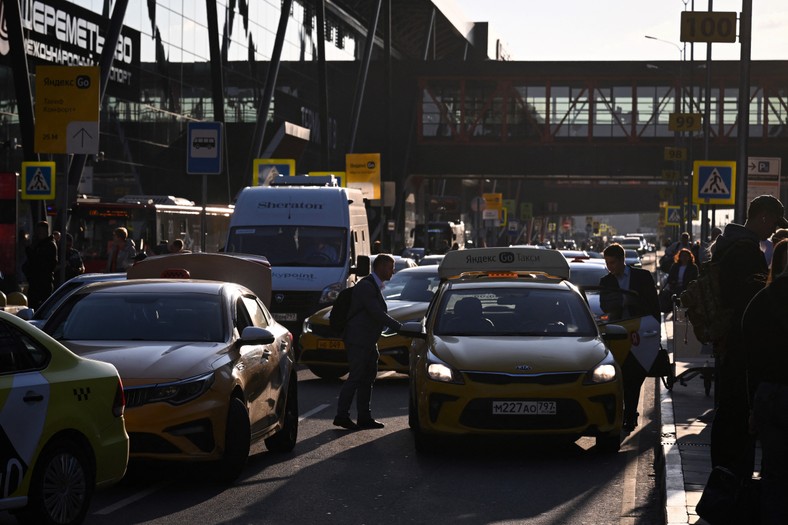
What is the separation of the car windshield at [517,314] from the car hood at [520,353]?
0.82ft

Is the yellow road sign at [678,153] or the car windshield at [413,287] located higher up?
the yellow road sign at [678,153]

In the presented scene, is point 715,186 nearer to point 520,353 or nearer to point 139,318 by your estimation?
point 520,353

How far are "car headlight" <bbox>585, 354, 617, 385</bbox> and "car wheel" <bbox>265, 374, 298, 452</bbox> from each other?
2.43m

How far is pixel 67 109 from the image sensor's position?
18.6 meters

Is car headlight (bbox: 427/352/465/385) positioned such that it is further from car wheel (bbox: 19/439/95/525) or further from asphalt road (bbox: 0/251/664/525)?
car wheel (bbox: 19/439/95/525)

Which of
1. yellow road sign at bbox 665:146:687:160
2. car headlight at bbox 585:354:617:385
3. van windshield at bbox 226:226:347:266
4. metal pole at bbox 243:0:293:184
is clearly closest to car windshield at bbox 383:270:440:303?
van windshield at bbox 226:226:347:266

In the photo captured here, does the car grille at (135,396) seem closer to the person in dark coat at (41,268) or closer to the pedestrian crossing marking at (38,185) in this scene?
the person in dark coat at (41,268)

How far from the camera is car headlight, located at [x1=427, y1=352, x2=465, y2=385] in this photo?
12370mm

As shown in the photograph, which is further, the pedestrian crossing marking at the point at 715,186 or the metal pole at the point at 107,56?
the metal pole at the point at 107,56

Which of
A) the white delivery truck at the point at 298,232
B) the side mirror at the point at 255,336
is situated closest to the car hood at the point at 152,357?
the side mirror at the point at 255,336

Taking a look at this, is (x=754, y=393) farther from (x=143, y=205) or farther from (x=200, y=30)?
(x=200, y=30)

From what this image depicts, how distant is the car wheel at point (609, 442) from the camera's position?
12617mm

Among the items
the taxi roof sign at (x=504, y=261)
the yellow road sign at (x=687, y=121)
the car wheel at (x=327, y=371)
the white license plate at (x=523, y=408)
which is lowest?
the car wheel at (x=327, y=371)

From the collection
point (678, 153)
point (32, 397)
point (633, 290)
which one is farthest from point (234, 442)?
point (678, 153)
